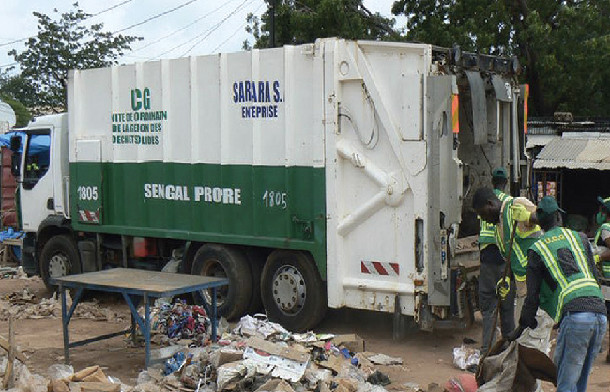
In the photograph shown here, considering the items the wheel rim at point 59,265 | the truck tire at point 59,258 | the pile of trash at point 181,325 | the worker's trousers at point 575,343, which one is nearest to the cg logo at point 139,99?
the truck tire at point 59,258

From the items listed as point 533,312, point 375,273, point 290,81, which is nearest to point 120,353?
point 375,273

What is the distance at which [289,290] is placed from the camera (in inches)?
325

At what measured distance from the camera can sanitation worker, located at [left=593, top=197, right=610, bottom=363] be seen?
7.02 metres

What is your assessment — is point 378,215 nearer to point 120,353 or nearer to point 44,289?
point 120,353

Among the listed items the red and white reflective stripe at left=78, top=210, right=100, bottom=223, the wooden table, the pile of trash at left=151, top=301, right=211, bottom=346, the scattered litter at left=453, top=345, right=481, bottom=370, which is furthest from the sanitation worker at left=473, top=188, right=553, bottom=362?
the red and white reflective stripe at left=78, top=210, right=100, bottom=223

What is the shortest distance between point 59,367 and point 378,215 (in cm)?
318

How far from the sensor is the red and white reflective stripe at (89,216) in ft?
33.0

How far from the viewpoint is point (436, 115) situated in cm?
720

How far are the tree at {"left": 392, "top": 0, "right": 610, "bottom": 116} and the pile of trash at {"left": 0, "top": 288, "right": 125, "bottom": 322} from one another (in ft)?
37.7

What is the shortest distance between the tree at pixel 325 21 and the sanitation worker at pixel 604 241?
41.9 feet

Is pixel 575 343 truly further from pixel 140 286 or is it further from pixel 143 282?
pixel 143 282

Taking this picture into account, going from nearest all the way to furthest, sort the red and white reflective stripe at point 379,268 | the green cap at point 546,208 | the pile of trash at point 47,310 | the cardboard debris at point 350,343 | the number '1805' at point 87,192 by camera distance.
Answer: the green cap at point 546,208
the cardboard debris at point 350,343
the red and white reflective stripe at point 379,268
the pile of trash at point 47,310
the number '1805' at point 87,192

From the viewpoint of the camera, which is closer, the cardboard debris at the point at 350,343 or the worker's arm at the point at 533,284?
the worker's arm at the point at 533,284

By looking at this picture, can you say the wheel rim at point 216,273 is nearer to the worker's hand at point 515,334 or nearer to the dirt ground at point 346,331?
the dirt ground at point 346,331
